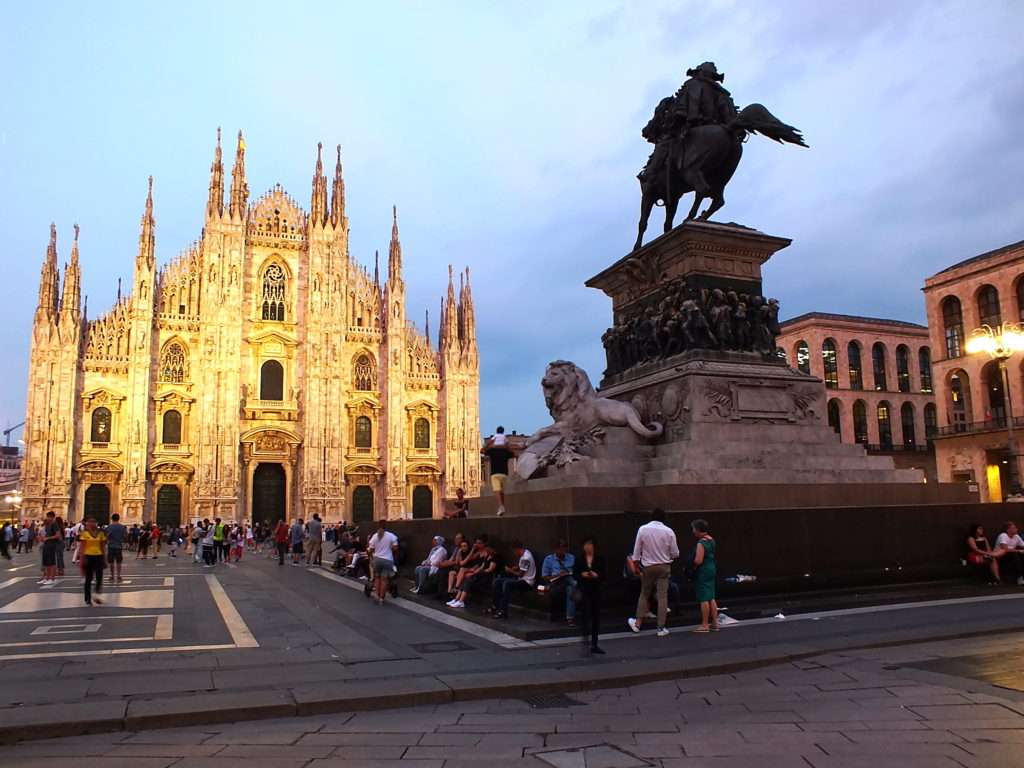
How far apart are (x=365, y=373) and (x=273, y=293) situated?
728 cm

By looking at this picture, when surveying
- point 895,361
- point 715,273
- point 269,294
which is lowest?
point 715,273

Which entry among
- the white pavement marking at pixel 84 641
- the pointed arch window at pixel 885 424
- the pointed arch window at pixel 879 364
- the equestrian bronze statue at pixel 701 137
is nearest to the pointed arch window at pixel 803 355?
the pointed arch window at pixel 879 364

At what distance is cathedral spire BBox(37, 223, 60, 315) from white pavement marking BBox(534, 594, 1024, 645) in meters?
44.2

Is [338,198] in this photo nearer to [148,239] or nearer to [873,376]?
[148,239]

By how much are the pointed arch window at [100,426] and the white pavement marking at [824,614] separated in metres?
42.4

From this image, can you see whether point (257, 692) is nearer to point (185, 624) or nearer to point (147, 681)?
point (147, 681)

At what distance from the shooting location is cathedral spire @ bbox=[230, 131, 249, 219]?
47844mm

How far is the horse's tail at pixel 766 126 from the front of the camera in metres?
11.9

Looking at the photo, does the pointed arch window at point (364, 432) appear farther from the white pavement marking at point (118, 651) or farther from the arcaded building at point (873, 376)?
the white pavement marking at point (118, 651)

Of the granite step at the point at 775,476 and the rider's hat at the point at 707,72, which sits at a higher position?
the rider's hat at the point at 707,72

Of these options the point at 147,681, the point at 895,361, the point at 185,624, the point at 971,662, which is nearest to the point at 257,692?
the point at 147,681

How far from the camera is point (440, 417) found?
50.8 meters

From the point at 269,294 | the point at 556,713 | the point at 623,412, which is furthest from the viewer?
the point at 269,294

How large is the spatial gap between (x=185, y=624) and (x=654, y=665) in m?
6.43
